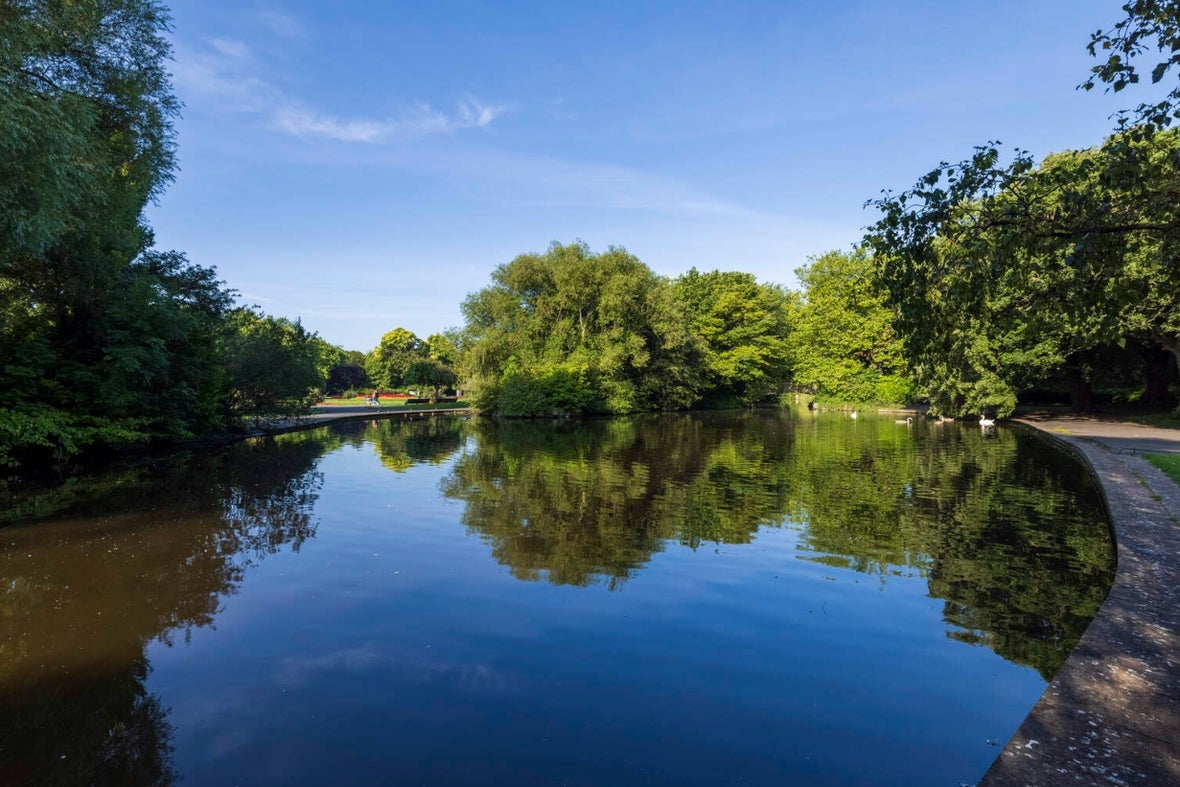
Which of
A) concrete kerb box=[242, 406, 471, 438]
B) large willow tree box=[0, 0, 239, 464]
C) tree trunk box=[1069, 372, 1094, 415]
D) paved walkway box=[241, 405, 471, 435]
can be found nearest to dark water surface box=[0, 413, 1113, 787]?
large willow tree box=[0, 0, 239, 464]

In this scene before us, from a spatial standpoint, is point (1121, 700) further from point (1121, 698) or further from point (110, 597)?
point (110, 597)

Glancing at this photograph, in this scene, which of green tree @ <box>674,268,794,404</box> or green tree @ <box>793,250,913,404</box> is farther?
green tree @ <box>674,268,794,404</box>

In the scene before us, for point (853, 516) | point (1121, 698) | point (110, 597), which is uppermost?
point (1121, 698)

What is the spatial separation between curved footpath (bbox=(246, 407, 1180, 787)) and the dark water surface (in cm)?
46

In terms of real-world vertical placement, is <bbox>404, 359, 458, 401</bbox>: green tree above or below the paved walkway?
above

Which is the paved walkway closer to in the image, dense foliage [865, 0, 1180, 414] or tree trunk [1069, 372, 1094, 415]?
dense foliage [865, 0, 1180, 414]

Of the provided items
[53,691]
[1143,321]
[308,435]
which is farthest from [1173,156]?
[308,435]

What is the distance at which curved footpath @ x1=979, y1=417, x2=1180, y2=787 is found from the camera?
3.50m

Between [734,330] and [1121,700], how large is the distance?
5351 centimetres

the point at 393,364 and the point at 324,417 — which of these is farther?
the point at 393,364

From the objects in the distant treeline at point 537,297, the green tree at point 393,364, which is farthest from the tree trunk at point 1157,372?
the green tree at point 393,364

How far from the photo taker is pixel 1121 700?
4285 mm

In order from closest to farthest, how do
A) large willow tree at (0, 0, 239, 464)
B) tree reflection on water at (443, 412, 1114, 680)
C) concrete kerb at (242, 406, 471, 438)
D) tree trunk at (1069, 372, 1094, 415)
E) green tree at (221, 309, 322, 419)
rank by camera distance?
tree reflection on water at (443, 412, 1114, 680) < large willow tree at (0, 0, 239, 464) < green tree at (221, 309, 322, 419) < concrete kerb at (242, 406, 471, 438) < tree trunk at (1069, 372, 1094, 415)

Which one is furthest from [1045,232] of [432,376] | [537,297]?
[432,376]
